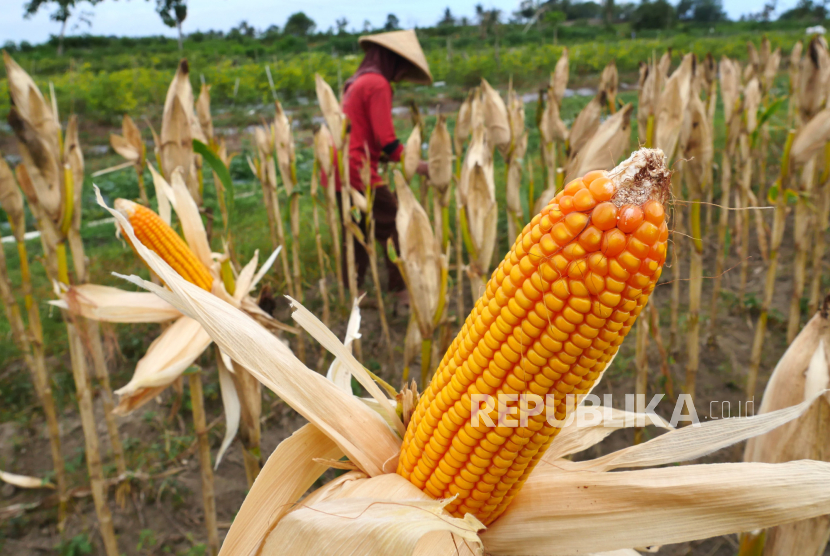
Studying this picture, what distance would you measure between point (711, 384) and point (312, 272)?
3.15m

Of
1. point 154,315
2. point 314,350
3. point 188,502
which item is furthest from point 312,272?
point 154,315

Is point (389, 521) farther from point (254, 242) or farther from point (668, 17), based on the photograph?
point (668, 17)

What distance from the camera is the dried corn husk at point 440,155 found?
102 inches

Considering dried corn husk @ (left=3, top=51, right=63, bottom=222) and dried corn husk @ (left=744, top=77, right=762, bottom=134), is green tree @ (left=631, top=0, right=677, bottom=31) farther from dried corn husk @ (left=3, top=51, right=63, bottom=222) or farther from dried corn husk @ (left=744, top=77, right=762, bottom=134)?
dried corn husk @ (left=3, top=51, right=63, bottom=222)

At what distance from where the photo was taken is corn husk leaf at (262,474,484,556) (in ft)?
2.19

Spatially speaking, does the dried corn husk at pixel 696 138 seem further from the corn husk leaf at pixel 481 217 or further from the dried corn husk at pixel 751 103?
the dried corn husk at pixel 751 103

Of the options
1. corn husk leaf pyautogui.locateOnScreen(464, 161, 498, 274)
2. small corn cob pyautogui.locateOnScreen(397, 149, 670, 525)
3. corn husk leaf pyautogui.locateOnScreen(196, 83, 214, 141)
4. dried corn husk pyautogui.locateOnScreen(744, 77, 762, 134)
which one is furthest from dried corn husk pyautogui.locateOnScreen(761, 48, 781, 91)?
small corn cob pyautogui.locateOnScreen(397, 149, 670, 525)

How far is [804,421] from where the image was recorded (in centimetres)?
101

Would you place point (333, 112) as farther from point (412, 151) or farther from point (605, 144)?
point (605, 144)

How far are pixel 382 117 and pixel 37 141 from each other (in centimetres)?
244

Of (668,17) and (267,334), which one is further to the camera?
(668,17)

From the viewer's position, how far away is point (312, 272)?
4.50 meters

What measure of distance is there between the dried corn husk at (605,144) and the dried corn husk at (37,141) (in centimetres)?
172

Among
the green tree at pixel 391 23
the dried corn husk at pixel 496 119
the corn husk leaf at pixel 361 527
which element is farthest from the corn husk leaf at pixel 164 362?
the green tree at pixel 391 23
